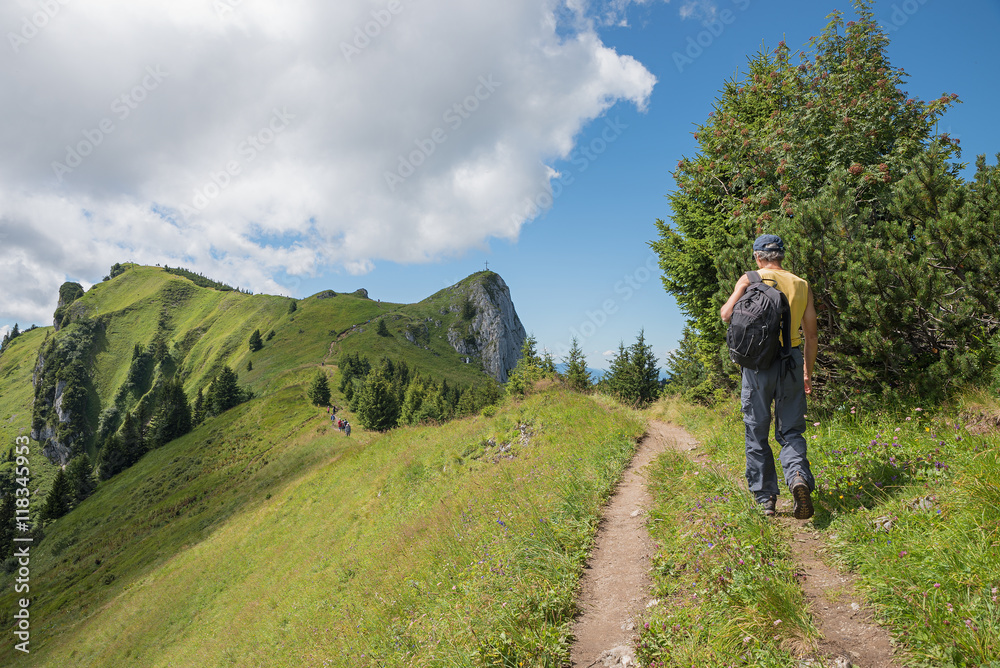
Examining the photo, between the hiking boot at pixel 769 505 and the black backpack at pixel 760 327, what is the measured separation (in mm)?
1332

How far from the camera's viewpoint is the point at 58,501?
68.7 metres

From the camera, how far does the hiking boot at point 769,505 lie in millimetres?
4336

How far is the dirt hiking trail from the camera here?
8.73ft

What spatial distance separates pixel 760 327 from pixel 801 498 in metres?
1.64

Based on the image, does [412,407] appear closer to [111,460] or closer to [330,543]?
[330,543]

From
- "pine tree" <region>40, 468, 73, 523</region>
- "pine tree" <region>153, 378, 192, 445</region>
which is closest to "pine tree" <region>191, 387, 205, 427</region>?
"pine tree" <region>153, 378, 192, 445</region>

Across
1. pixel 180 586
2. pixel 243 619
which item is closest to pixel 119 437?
pixel 180 586

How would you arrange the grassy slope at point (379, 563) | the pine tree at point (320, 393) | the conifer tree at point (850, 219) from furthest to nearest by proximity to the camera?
the pine tree at point (320, 393) < the conifer tree at point (850, 219) < the grassy slope at point (379, 563)

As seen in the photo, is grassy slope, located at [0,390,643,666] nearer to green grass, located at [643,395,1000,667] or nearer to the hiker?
green grass, located at [643,395,1000,667]

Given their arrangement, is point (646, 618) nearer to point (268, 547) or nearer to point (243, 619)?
point (243, 619)

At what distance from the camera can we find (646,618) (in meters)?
3.56

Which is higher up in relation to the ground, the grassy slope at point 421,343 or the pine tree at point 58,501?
the grassy slope at point 421,343

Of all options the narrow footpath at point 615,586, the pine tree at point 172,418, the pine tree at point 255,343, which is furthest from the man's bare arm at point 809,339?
the pine tree at point 255,343

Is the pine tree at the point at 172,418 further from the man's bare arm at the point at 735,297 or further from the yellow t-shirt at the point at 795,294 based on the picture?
the yellow t-shirt at the point at 795,294
